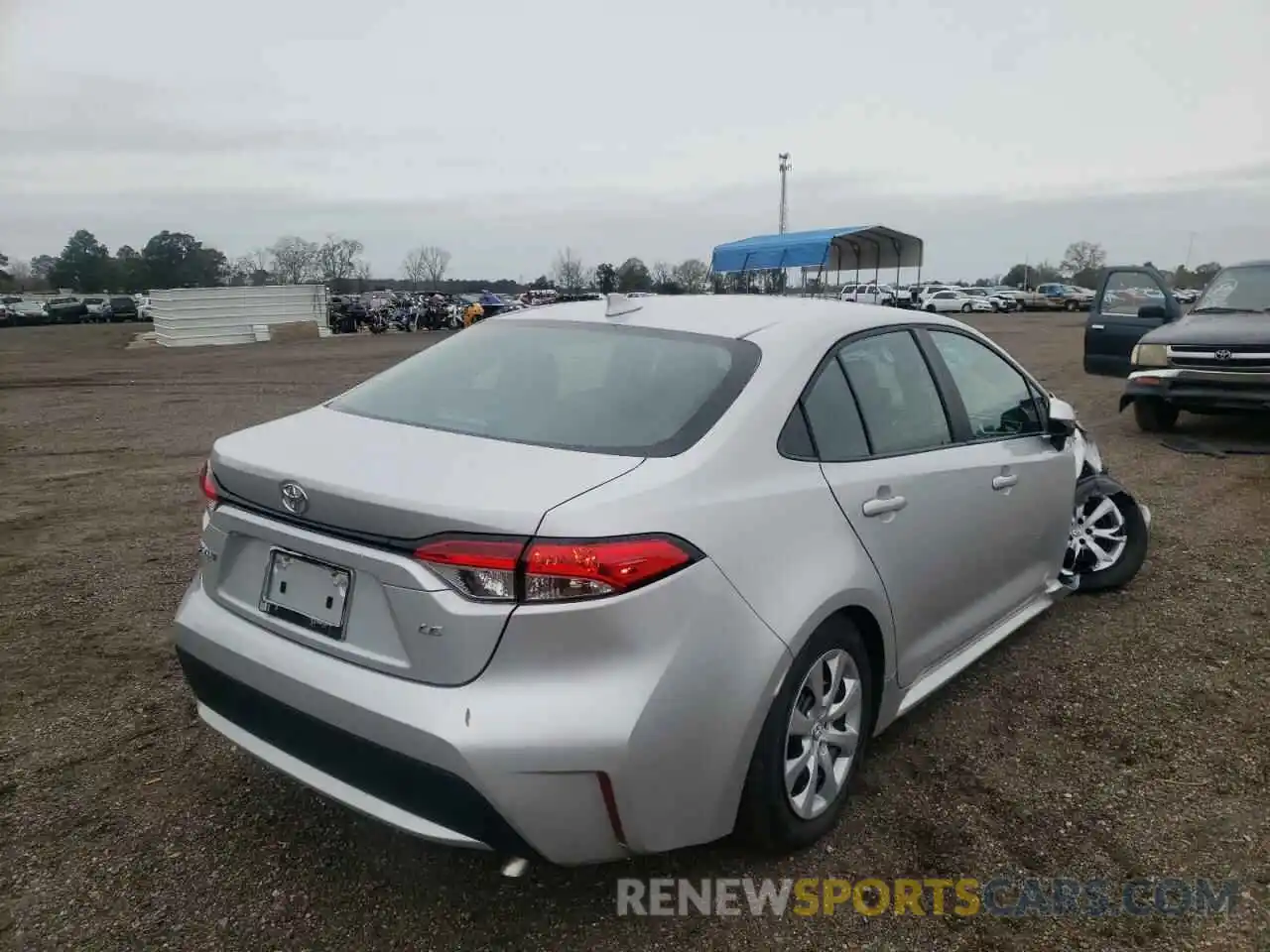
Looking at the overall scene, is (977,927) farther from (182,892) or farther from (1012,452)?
(182,892)

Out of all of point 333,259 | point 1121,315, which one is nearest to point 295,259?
point 333,259

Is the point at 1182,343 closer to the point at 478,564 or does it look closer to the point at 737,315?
the point at 737,315

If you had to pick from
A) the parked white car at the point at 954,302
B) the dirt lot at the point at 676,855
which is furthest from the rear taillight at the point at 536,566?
the parked white car at the point at 954,302

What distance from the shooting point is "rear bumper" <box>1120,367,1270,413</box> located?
7926mm

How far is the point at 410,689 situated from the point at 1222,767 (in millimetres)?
2740

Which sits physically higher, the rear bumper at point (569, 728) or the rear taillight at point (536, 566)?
the rear taillight at point (536, 566)

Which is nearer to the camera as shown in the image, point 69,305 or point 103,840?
point 103,840

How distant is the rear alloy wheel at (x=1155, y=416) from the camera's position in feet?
29.8

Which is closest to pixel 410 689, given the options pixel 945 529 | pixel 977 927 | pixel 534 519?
pixel 534 519

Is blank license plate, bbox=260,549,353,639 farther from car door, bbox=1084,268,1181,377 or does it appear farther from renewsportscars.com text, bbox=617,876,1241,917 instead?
car door, bbox=1084,268,1181,377

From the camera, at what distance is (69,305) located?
51.5 m

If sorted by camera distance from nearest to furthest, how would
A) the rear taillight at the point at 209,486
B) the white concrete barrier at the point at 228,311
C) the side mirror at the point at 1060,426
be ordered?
the rear taillight at the point at 209,486
the side mirror at the point at 1060,426
the white concrete barrier at the point at 228,311

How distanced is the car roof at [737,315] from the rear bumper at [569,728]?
42.3 inches

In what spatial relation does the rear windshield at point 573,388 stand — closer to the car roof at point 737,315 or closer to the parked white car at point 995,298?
the car roof at point 737,315
